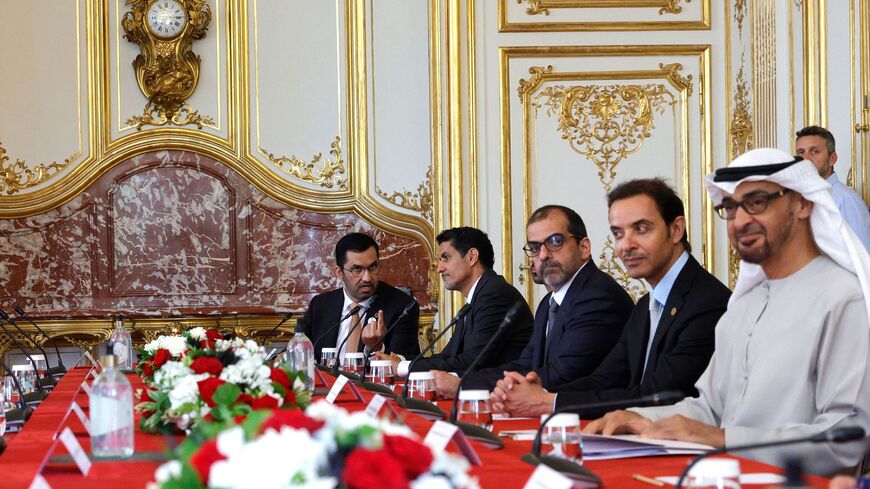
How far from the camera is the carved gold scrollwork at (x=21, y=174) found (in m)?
7.22

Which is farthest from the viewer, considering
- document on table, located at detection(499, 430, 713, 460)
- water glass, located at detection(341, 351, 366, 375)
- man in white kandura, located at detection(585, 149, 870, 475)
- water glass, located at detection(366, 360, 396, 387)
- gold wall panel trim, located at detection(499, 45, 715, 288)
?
gold wall panel trim, located at detection(499, 45, 715, 288)

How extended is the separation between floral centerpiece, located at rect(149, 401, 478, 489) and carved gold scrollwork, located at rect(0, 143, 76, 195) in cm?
657

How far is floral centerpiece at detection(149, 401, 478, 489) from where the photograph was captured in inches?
38.2

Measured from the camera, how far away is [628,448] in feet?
6.96

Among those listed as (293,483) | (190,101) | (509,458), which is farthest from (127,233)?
(293,483)

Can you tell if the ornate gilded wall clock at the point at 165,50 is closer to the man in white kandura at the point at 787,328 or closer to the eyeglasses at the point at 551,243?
the eyeglasses at the point at 551,243

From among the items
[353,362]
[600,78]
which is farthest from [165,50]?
[353,362]

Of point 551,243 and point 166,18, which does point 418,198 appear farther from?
point 551,243

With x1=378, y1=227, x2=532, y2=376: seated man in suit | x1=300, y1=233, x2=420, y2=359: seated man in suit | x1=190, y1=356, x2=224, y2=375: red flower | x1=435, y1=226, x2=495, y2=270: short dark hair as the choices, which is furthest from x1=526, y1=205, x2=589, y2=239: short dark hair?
x1=190, y1=356, x2=224, y2=375: red flower

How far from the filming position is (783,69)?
21.2 feet

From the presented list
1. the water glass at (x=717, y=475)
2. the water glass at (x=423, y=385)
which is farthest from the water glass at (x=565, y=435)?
the water glass at (x=423, y=385)

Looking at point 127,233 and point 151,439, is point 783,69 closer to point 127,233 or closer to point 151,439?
point 127,233

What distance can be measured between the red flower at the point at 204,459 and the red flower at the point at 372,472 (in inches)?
5.3

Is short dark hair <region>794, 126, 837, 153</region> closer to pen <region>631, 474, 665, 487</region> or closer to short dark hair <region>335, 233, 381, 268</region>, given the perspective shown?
short dark hair <region>335, 233, 381, 268</region>
